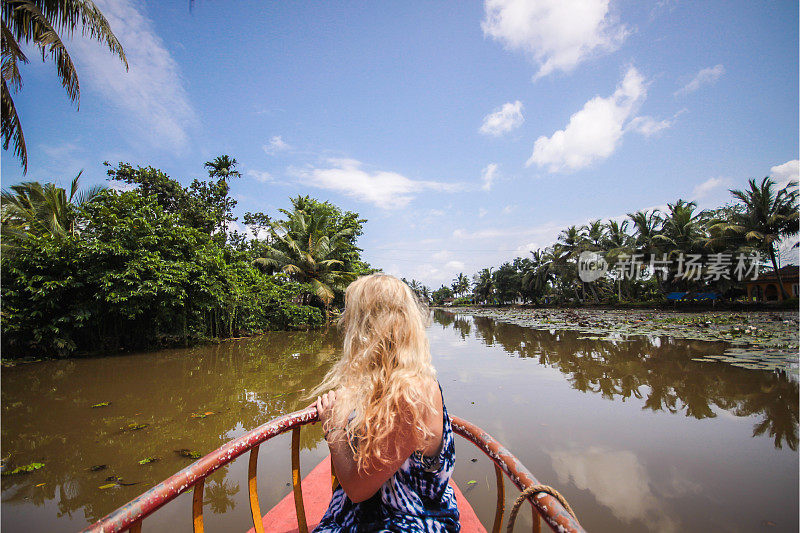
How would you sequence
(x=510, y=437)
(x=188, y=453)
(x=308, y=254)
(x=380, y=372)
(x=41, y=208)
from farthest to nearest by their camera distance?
(x=308, y=254), (x=41, y=208), (x=510, y=437), (x=188, y=453), (x=380, y=372)

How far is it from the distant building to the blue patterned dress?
31406 millimetres

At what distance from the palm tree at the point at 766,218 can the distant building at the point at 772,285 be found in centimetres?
357

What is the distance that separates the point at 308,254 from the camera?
17844 mm

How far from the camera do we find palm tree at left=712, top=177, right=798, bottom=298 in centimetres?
1908

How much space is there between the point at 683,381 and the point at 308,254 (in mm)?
15532

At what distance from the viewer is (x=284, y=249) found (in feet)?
63.8

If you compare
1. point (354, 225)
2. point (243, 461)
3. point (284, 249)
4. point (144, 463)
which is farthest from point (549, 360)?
point (354, 225)

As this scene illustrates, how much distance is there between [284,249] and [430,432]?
19.6 meters

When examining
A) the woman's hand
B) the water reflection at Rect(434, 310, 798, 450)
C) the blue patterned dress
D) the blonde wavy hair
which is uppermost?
the blonde wavy hair

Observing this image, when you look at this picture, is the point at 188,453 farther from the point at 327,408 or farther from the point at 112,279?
the point at 112,279

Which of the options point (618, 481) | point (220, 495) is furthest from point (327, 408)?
point (618, 481)

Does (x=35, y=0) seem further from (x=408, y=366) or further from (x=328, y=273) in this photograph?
(x=328, y=273)

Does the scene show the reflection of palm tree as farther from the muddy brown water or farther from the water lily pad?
the water lily pad

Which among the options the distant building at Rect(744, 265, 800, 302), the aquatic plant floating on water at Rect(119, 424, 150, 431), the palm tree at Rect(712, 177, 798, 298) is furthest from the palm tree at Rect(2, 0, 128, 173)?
the distant building at Rect(744, 265, 800, 302)
